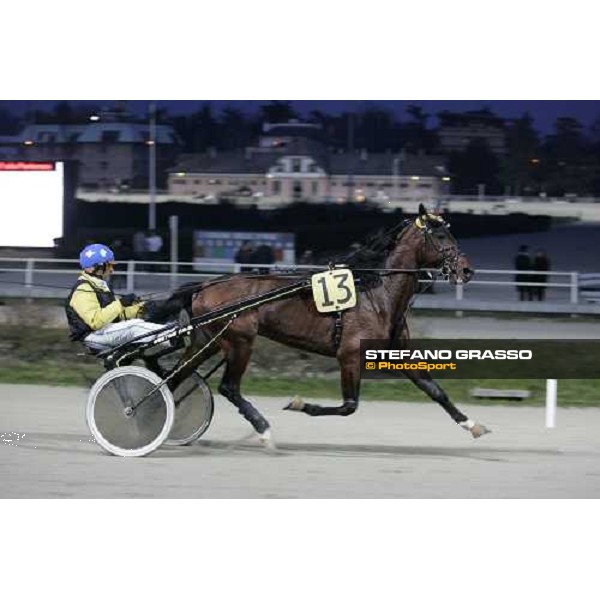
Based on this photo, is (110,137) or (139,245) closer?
(139,245)

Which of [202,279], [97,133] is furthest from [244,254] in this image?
[97,133]

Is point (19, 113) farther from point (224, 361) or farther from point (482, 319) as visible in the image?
point (482, 319)

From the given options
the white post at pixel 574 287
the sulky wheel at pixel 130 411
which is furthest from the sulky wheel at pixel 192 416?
the white post at pixel 574 287

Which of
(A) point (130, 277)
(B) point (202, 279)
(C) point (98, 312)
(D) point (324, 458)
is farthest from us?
(B) point (202, 279)

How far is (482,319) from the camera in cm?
806

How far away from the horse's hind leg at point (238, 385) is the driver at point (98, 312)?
44 centimetres

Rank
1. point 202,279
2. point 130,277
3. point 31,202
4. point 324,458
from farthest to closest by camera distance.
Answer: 1. point 31,202
2. point 202,279
3. point 130,277
4. point 324,458

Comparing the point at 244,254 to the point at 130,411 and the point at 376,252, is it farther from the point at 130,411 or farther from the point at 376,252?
the point at 130,411

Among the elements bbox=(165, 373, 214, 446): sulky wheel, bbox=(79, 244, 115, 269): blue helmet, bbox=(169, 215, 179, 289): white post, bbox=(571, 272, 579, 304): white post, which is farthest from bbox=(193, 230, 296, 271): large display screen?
bbox=(571, 272, 579, 304): white post

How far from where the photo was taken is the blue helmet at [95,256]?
7.18 m

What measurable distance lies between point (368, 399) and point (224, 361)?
211 cm

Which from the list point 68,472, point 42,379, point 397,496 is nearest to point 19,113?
point 42,379

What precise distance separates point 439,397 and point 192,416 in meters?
1.38

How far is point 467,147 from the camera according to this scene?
8562 mm
